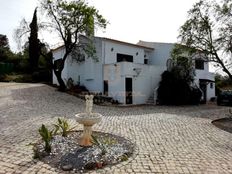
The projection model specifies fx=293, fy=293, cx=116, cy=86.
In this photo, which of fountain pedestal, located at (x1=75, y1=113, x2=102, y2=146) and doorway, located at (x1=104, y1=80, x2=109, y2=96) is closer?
fountain pedestal, located at (x1=75, y1=113, x2=102, y2=146)

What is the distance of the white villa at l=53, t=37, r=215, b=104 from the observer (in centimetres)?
2414

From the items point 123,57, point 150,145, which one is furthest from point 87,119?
point 123,57

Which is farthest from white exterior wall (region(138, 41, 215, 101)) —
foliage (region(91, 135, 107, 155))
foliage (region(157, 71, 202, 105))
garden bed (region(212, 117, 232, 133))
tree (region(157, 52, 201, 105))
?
foliage (region(91, 135, 107, 155))

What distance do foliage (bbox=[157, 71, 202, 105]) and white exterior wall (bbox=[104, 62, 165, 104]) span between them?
94 cm

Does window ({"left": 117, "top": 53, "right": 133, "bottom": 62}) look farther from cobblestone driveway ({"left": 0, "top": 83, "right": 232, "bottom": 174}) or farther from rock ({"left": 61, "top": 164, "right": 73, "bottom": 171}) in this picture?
rock ({"left": 61, "top": 164, "right": 73, "bottom": 171})

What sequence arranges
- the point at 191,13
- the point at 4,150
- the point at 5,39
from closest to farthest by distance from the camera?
the point at 4,150, the point at 191,13, the point at 5,39

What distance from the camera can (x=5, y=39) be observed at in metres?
47.2

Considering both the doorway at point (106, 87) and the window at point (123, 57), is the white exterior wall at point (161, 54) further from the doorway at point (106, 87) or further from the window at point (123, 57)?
the doorway at point (106, 87)

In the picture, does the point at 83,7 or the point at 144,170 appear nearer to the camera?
the point at 144,170

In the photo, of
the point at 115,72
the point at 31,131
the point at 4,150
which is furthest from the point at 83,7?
the point at 4,150

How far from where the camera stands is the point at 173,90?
83.4 feet

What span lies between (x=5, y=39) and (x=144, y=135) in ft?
138

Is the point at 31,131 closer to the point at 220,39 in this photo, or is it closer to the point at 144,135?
the point at 144,135

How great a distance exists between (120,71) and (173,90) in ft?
16.8
